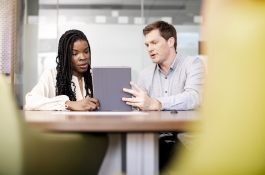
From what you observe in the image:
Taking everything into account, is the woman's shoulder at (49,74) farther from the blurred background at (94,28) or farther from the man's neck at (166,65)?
the blurred background at (94,28)

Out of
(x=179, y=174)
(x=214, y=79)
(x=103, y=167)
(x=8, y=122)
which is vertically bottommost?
(x=103, y=167)

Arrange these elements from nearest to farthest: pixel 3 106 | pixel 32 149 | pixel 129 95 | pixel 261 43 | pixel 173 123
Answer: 1. pixel 261 43
2. pixel 3 106
3. pixel 32 149
4. pixel 173 123
5. pixel 129 95

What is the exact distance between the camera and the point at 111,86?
6.10ft

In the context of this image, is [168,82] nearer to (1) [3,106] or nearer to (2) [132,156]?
(2) [132,156]

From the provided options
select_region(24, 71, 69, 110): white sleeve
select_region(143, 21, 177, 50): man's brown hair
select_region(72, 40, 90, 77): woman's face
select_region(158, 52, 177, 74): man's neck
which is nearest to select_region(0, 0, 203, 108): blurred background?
select_region(143, 21, 177, 50): man's brown hair

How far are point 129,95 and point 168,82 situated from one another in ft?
2.33

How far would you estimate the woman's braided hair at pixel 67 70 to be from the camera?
2.39 metres

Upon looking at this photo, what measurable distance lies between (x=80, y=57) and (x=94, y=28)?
242 cm

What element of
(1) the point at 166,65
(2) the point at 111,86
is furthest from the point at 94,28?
(2) the point at 111,86

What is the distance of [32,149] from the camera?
94 cm

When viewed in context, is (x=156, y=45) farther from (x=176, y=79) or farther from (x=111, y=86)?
(x=111, y=86)

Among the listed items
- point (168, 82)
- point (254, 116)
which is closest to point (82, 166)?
point (254, 116)

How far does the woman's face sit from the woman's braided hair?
3 centimetres

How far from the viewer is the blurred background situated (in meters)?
4.79
